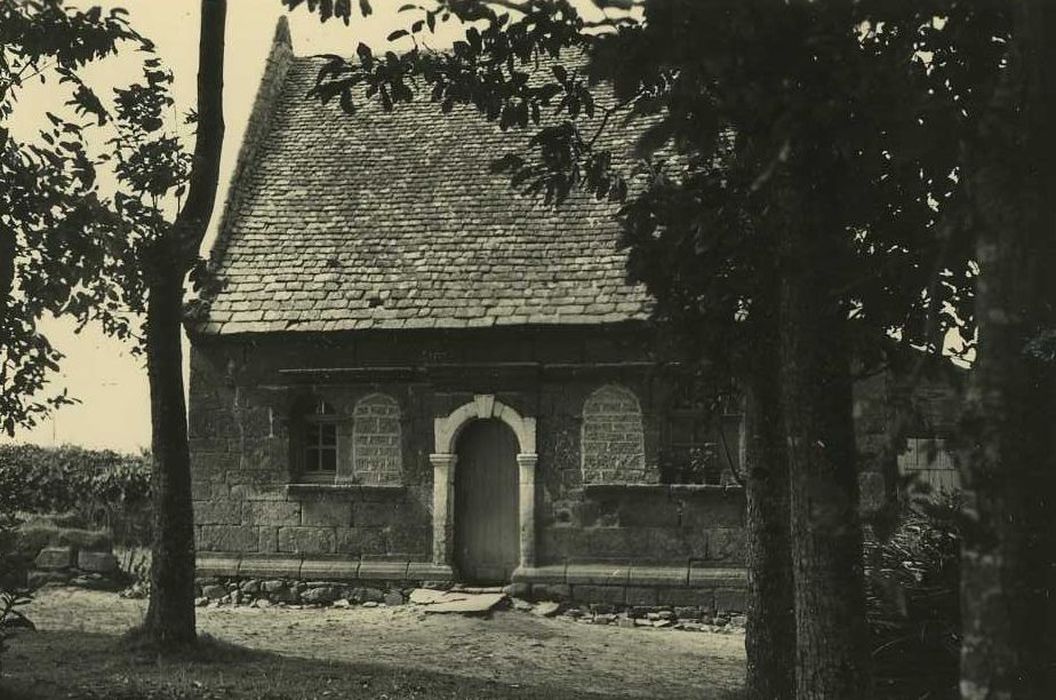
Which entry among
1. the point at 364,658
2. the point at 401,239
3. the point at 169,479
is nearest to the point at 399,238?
the point at 401,239

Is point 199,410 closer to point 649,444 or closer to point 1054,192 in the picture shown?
point 649,444

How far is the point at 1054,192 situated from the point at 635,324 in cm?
909

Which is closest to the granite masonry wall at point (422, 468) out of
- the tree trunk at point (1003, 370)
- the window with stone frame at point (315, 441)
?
the window with stone frame at point (315, 441)

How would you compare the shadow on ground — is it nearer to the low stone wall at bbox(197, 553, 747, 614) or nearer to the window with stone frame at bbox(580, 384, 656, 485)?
the low stone wall at bbox(197, 553, 747, 614)

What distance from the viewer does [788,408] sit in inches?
206

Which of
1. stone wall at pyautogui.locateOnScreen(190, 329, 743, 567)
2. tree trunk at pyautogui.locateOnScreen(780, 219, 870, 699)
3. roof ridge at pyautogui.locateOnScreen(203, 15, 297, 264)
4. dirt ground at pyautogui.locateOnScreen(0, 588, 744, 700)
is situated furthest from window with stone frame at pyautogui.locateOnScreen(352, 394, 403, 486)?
tree trunk at pyautogui.locateOnScreen(780, 219, 870, 699)

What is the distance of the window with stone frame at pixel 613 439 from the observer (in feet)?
45.3

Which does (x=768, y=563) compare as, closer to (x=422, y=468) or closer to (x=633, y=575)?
(x=633, y=575)

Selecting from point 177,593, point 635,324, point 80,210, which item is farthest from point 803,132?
point 635,324

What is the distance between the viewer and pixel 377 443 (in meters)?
14.5

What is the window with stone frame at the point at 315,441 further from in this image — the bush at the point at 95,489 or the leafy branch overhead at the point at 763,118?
the leafy branch overhead at the point at 763,118

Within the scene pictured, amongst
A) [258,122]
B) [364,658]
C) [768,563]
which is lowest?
[364,658]

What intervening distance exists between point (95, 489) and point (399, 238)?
759 cm

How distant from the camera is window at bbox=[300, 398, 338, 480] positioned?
1493 cm
